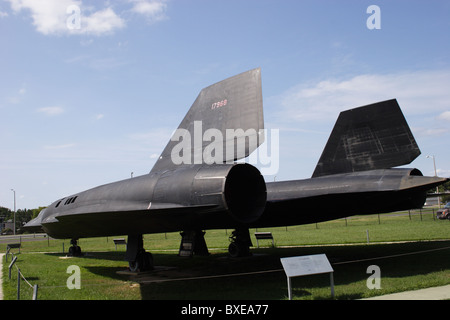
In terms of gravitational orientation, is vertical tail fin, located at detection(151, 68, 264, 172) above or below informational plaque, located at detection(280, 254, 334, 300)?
above

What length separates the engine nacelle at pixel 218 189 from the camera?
25.3ft

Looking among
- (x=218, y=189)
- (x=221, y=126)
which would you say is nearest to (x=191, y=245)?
(x=221, y=126)

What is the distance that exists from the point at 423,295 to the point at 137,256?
745cm

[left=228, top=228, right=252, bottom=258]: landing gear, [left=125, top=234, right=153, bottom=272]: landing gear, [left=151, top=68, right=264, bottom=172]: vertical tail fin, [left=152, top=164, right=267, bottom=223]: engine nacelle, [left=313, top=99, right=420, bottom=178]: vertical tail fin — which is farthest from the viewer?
[left=228, top=228, right=252, bottom=258]: landing gear

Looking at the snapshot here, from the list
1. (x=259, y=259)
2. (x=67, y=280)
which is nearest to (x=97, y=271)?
(x=67, y=280)

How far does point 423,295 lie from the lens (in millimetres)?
6887

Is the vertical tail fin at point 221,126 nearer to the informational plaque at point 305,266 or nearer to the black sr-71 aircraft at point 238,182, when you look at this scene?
the black sr-71 aircraft at point 238,182

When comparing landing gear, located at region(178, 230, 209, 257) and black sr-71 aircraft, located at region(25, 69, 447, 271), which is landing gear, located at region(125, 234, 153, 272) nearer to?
black sr-71 aircraft, located at region(25, 69, 447, 271)

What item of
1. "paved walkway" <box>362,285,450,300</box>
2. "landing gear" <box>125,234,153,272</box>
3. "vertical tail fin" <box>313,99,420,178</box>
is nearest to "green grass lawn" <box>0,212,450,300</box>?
"paved walkway" <box>362,285,450,300</box>

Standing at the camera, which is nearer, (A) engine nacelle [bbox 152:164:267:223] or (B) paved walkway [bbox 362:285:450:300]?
(B) paved walkway [bbox 362:285:450:300]

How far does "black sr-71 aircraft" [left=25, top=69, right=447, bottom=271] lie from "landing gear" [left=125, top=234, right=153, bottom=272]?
30 mm

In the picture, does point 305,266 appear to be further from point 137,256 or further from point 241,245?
point 241,245

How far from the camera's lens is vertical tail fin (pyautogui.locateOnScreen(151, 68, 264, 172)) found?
917 cm

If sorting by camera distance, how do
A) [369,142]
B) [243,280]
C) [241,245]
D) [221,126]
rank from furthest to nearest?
[241,245] < [369,142] < [221,126] < [243,280]
